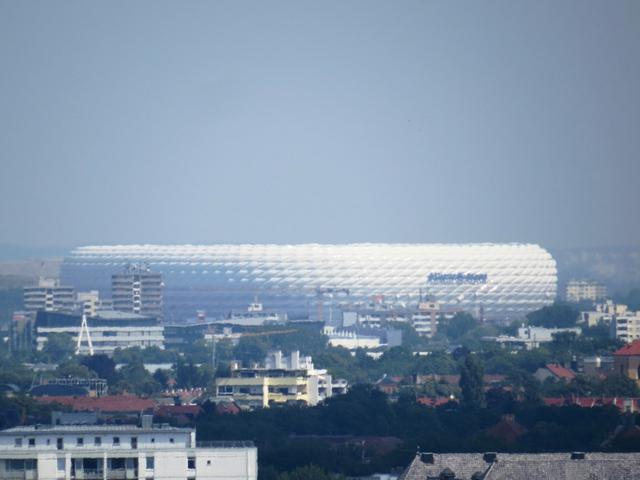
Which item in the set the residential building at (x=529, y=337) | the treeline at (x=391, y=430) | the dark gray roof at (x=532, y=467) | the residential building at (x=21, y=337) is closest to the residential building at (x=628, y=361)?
the treeline at (x=391, y=430)

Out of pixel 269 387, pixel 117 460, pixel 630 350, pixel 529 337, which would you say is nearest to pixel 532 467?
pixel 117 460

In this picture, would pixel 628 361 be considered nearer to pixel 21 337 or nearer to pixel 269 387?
pixel 269 387

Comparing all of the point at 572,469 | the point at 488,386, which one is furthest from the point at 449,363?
the point at 572,469

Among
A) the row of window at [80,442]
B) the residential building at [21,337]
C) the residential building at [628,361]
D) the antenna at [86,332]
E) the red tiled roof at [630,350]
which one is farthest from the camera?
the residential building at [21,337]

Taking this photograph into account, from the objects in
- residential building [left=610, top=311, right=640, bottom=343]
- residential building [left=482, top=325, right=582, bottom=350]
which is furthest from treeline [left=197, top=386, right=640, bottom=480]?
residential building [left=610, top=311, right=640, bottom=343]

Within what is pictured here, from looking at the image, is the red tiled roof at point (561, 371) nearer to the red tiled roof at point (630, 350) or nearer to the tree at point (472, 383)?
the red tiled roof at point (630, 350)

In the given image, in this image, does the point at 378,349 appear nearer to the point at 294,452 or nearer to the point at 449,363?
the point at 449,363
